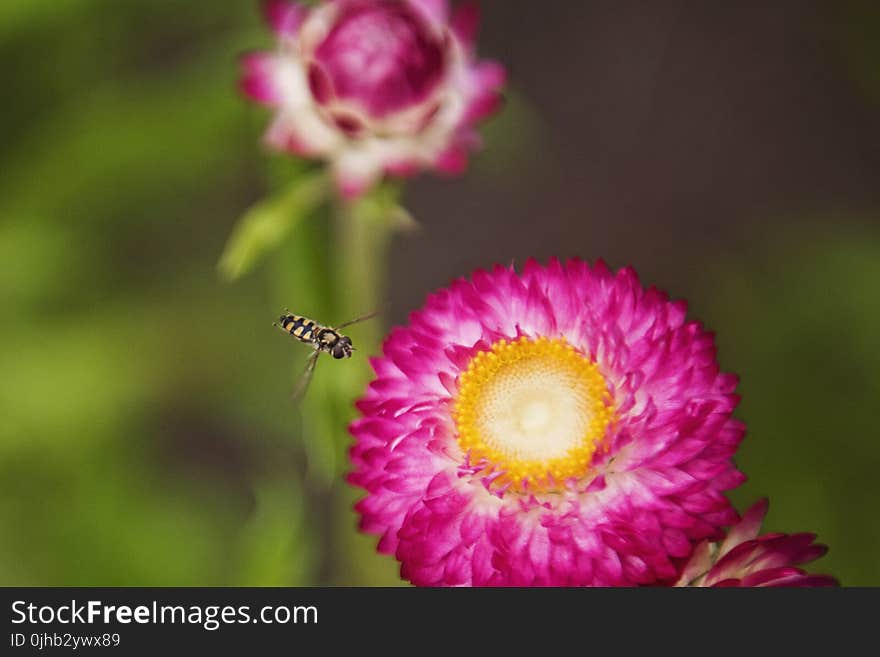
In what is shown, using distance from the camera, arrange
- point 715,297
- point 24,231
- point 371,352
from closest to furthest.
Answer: point 371,352 → point 24,231 → point 715,297

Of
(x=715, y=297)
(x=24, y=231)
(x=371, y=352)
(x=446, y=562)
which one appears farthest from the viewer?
(x=715, y=297)

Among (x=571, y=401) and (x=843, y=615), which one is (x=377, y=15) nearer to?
(x=571, y=401)

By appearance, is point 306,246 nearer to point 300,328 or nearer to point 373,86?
point 373,86

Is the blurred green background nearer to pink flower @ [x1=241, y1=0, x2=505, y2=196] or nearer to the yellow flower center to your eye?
pink flower @ [x1=241, y1=0, x2=505, y2=196]

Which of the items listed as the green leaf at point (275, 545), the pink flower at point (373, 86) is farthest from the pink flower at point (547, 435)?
the green leaf at point (275, 545)

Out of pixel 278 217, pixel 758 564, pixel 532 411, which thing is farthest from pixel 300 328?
pixel 758 564

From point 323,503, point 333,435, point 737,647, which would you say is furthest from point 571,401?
point 323,503
